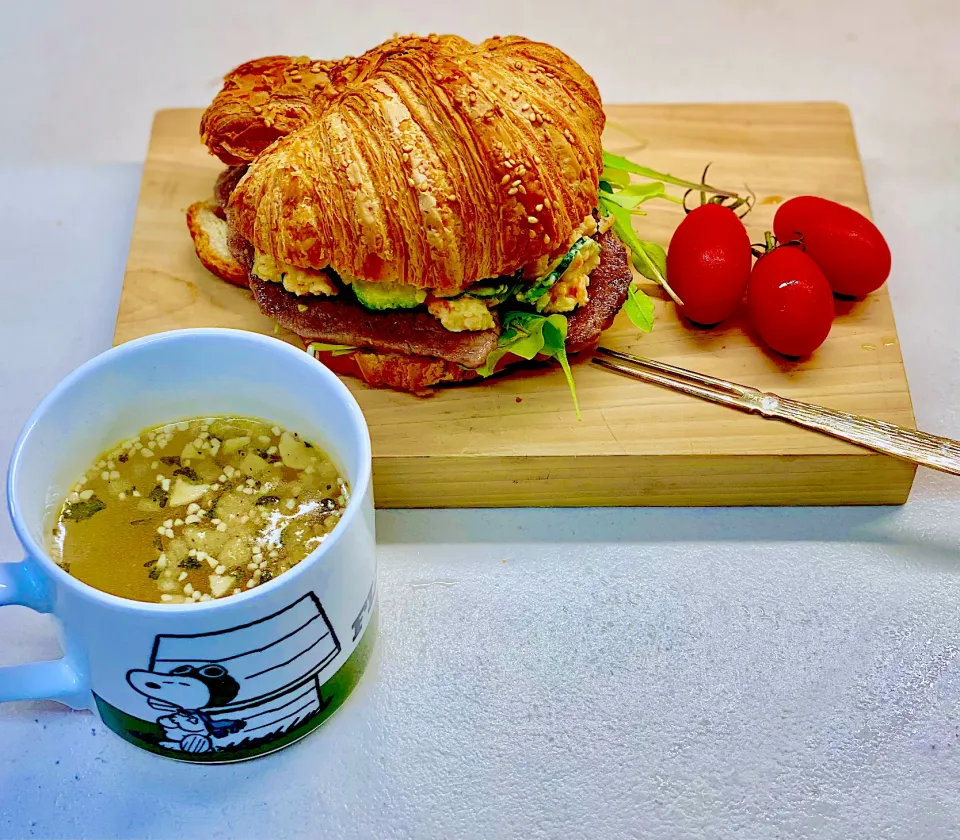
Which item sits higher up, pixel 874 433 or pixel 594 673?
pixel 874 433

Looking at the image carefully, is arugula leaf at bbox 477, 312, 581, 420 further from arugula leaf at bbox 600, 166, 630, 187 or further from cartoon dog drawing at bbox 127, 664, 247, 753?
cartoon dog drawing at bbox 127, 664, 247, 753

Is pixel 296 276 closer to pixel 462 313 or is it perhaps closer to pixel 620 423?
pixel 462 313

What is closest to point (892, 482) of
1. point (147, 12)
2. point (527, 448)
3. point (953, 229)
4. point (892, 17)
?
point (527, 448)

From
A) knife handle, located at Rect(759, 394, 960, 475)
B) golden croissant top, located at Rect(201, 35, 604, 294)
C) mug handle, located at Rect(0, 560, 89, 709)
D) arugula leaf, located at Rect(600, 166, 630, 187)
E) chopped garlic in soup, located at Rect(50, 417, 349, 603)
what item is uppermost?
golden croissant top, located at Rect(201, 35, 604, 294)

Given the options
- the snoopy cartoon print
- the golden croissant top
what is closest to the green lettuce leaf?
the golden croissant top

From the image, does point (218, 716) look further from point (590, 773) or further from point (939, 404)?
point (939, 404)

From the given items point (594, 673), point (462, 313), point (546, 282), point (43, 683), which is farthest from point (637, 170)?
point (43, 683)

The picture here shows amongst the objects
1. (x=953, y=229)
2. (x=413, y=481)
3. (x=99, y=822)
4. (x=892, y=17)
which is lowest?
(x=99, y=822)
